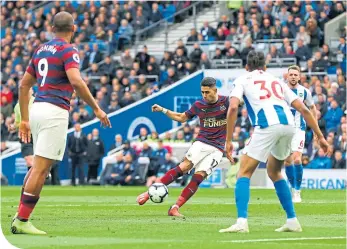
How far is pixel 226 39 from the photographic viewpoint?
3750 centimetres

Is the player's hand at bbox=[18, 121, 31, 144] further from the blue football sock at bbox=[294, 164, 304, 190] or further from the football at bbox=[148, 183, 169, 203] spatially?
the blue football sock at bbox=[294, 164, 304, 190]

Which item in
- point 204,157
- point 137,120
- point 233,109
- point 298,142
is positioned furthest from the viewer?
point 137,120

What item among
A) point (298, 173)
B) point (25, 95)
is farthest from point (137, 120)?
point (25, 95)

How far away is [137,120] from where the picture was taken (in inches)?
1460

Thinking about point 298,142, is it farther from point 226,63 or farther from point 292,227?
point 226,63

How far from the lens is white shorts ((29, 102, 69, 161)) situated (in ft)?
42.0

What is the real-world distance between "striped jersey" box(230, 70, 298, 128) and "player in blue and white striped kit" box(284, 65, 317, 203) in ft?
22.6

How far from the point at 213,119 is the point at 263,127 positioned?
421 cm

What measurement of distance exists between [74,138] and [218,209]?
57.2 feet

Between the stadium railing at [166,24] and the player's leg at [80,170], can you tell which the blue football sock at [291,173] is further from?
the stadium railing at [166,24]

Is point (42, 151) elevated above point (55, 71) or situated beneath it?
situated beneath

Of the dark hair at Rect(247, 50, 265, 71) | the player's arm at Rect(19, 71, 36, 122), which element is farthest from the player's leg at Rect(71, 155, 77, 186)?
the dark hair at Rect(247, 50, 265, 71)

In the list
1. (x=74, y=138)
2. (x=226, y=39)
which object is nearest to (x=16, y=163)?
(x=74, y=138)

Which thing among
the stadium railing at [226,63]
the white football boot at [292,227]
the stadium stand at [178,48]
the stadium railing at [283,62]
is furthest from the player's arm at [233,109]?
Result: the stadium railing at [226,63]
